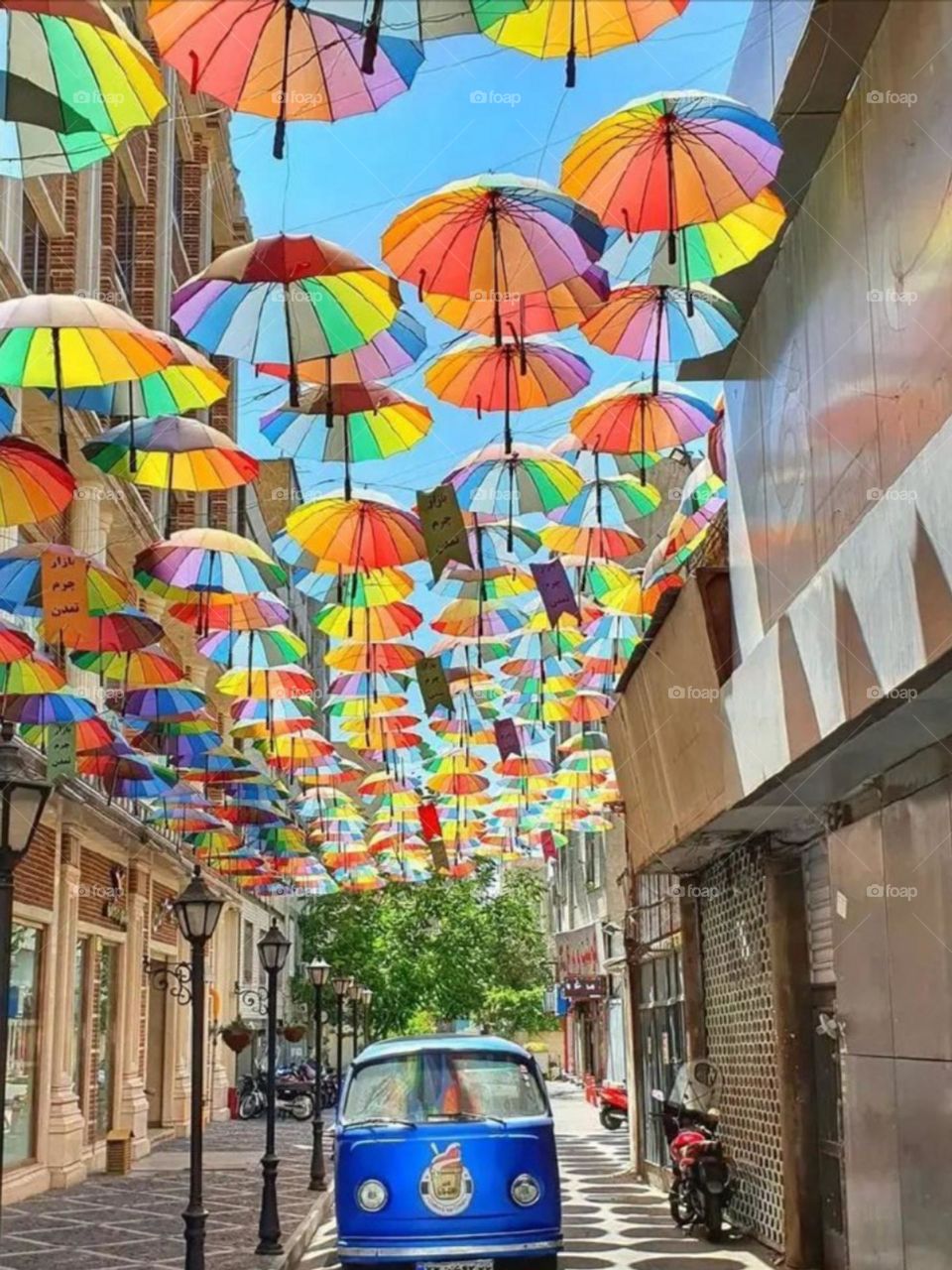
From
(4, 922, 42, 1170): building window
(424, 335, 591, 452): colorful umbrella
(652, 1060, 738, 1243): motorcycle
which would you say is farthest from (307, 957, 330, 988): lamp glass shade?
(424, 335, 591, 452): colorful umbrella

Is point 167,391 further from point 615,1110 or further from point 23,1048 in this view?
point 615,1110

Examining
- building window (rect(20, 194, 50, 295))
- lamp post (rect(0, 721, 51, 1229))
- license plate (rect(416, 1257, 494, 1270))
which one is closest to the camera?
lamp post (rect(0, 721, 51, 1229))

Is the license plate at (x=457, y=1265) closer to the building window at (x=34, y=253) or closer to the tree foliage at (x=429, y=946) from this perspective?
the building window at (x=34, y=253)

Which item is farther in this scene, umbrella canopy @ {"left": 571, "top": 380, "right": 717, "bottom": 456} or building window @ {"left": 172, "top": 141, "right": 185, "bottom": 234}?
building window @ {"left": 172, "top": 141, "right": 185, "bottom": 234}

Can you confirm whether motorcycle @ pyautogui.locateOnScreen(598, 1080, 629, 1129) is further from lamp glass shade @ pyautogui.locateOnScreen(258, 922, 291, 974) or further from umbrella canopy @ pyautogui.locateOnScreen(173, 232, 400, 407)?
umbrella canopy @ pyautogui.locateOnScreen(173, 232, 400, 407)

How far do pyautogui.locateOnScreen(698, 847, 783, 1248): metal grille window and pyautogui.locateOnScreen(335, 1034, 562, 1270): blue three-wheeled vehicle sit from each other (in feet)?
10.00

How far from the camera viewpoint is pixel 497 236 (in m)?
7.87

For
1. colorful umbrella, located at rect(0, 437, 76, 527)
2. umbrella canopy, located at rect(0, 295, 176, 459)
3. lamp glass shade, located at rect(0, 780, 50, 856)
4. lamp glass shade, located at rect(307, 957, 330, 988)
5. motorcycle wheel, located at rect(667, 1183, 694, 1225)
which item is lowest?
motorcycle wheel, located at rect(667, 1183, 694, 1225)

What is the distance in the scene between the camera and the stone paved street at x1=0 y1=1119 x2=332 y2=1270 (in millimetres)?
14055

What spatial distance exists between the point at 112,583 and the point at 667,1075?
435 inches

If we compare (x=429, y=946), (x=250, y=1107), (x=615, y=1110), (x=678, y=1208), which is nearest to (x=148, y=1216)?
(x=678, y=1208)

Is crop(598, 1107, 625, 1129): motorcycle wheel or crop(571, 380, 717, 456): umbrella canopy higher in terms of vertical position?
crop(571, 380, 717, 456): umbrella canopy

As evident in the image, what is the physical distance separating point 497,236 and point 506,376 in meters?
1.99

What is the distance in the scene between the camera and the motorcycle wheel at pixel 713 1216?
568 inches
